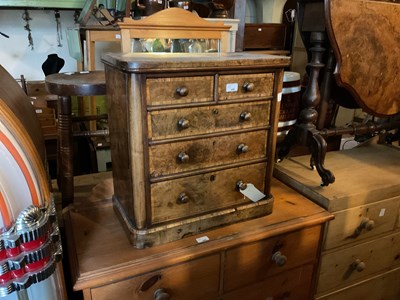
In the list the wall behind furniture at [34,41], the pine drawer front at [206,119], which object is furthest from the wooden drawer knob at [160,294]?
the wall behind furniture at [34,41]

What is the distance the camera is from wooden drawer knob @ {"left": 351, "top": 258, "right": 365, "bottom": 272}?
1.52 metres

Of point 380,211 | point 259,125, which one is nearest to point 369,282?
point 380,211

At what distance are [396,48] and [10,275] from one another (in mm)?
1693

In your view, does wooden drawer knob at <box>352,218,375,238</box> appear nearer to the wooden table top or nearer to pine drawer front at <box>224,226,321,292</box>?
pine drawer front at <box>224,226,321,292</box>

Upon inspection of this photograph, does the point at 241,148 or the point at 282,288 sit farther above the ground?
the point at 241,148

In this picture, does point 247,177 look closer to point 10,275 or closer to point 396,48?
point 10,275

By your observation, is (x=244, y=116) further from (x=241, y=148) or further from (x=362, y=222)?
(x=362, y=222)

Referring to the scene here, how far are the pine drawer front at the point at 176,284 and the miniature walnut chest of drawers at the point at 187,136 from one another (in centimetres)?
10

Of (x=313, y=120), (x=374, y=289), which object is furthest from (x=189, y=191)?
(x=374, y=289)

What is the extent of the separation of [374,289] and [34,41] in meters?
3.28

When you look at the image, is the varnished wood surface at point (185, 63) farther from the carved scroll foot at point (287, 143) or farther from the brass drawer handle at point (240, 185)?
the carved scroll foot at point (287, 143)

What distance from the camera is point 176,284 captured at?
1120 millimetres

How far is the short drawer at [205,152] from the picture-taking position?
1.02m

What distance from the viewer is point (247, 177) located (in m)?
1.21
